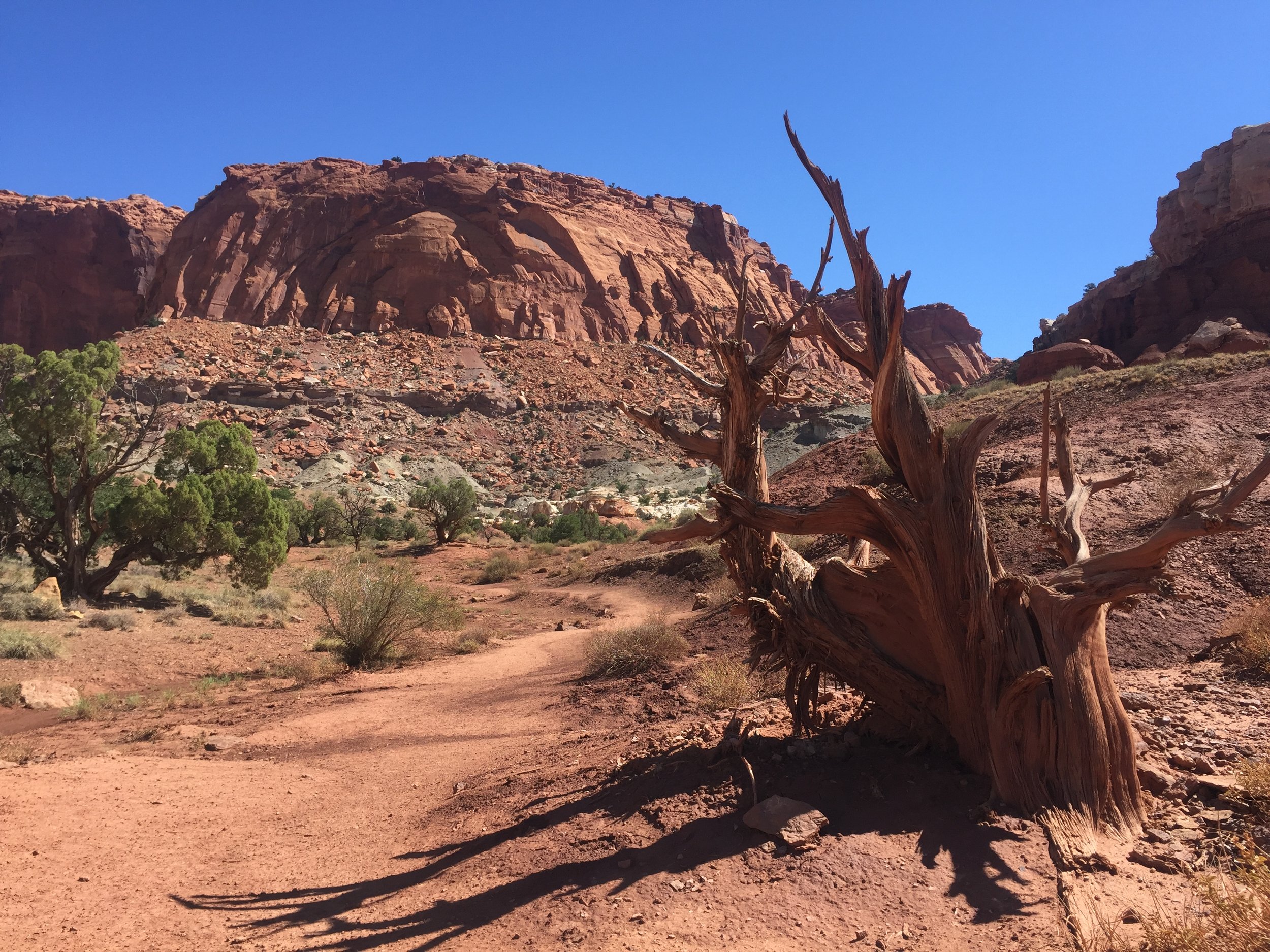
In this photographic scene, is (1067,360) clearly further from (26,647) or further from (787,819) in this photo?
(26,647)

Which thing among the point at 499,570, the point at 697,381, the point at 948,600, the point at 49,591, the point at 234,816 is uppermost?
the point at 697,381

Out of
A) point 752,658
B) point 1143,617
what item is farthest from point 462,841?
point 1143,617

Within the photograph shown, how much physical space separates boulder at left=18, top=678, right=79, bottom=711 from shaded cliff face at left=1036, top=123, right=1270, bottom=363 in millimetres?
46588

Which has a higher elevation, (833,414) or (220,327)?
(220,327)

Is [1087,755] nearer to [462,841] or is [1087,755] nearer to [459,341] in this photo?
[462,841]

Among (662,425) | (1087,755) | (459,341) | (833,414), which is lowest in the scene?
(1087,755)

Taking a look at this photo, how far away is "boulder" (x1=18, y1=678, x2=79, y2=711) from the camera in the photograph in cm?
953

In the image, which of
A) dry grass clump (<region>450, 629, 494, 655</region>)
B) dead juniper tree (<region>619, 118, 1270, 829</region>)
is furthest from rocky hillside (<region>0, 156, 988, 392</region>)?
dead juniper tree (<region>619, 118, 1270, 829</region>)

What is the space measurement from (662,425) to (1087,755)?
3955mm

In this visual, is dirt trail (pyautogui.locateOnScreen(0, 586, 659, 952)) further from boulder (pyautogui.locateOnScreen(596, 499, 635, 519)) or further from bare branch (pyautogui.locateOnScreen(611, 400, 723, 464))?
boulder (pyautogui.locateOnScreen(596, 499, 635, 519))

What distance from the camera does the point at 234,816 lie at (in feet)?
20.0

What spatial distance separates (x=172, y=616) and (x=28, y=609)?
230 cm

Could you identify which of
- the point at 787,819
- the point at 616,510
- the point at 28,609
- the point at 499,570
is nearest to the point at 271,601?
the point at 28,609

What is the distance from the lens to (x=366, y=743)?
818 centimetres
